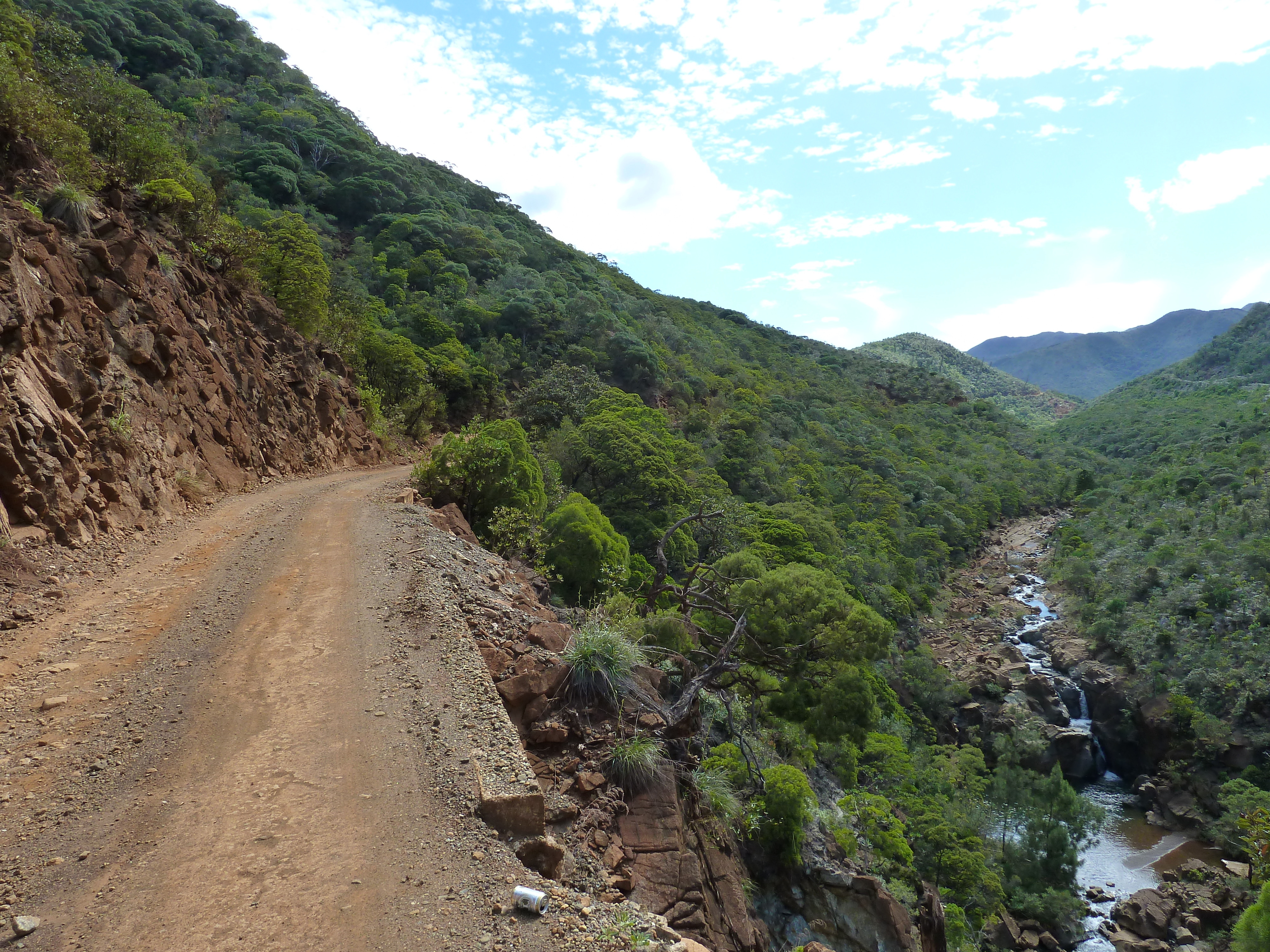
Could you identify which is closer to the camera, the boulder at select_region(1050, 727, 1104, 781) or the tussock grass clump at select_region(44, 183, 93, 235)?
the tussock grass clump at select_region(44, 183, 93, 235)

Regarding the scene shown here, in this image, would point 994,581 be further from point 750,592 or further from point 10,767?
point 10,767

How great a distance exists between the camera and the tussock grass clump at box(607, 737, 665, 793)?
7.37 m

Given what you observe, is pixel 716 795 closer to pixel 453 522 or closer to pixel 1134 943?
pixel 453 522

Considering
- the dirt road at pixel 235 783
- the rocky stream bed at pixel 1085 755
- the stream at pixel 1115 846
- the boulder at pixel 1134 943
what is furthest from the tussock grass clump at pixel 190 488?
the boulder at pixel 1134 943

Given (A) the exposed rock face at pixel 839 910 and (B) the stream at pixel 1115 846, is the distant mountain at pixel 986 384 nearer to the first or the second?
(B) the stream at pixel 1115 846

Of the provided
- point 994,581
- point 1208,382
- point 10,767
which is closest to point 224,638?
point 10,767

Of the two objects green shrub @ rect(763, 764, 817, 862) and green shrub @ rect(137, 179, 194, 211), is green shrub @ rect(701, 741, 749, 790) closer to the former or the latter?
green shrub @ rect(763, 764, 817, 862)

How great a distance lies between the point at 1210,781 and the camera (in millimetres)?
30344

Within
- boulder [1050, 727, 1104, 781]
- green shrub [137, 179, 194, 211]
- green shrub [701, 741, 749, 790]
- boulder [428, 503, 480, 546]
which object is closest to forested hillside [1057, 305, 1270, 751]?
boulder [1050, 727, 1104, 781]

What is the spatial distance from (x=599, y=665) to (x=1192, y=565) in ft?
158

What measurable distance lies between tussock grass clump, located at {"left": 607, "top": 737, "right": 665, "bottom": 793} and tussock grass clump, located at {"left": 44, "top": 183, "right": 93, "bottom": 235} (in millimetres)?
13780

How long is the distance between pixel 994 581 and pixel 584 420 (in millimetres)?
38852

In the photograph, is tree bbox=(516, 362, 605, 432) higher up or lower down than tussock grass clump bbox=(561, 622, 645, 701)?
higher up

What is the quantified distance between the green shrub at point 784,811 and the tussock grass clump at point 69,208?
1598 cm
